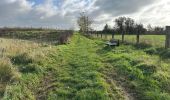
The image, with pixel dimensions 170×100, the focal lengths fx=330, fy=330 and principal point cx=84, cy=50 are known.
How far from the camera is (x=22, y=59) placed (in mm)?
15234

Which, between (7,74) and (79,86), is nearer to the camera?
(79,86)

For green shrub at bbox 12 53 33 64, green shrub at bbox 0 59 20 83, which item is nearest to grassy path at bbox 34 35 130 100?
green shrub at bbox 0 59 20 83

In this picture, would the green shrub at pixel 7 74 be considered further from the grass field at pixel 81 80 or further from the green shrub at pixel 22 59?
the green shrub at pixel 22 59

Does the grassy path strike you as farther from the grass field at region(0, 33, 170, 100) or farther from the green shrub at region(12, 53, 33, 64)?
the green shrub at region(12, 53, 33, 64)

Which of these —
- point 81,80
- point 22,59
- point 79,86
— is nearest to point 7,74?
point 79,86

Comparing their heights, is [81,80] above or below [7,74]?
below

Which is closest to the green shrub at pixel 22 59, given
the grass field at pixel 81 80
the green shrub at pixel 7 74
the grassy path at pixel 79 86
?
the grass field at pixel 81 80

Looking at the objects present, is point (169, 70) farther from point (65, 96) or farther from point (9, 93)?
point (9, 93)

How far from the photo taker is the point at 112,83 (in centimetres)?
1192

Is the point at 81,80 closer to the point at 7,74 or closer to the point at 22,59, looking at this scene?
the point at 7,74

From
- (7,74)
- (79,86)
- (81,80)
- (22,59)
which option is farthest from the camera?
(22,59)

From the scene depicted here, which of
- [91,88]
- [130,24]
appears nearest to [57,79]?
[91,88]

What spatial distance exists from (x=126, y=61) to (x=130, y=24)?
302ft

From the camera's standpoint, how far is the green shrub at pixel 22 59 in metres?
14.9
